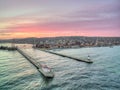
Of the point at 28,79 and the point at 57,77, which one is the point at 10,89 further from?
the point at 57,77

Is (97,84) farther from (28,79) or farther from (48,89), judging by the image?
(28,79)

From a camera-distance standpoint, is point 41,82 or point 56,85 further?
point 41,82

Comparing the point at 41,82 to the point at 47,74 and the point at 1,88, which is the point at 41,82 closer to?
the point at 47,74

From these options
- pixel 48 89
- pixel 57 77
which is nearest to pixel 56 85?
pixel 48 89

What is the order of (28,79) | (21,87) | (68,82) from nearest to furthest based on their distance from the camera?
(21,87) < (68,82) < (28,79)

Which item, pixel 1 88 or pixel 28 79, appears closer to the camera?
pixel 1 88

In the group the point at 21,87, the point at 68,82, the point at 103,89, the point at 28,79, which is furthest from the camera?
the point at 28,79

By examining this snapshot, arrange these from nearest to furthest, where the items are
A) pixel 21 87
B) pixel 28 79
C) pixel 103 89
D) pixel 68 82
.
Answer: pixel 103 89 < pixel 21 87 < pixel 68 82 < pixel 28 79
